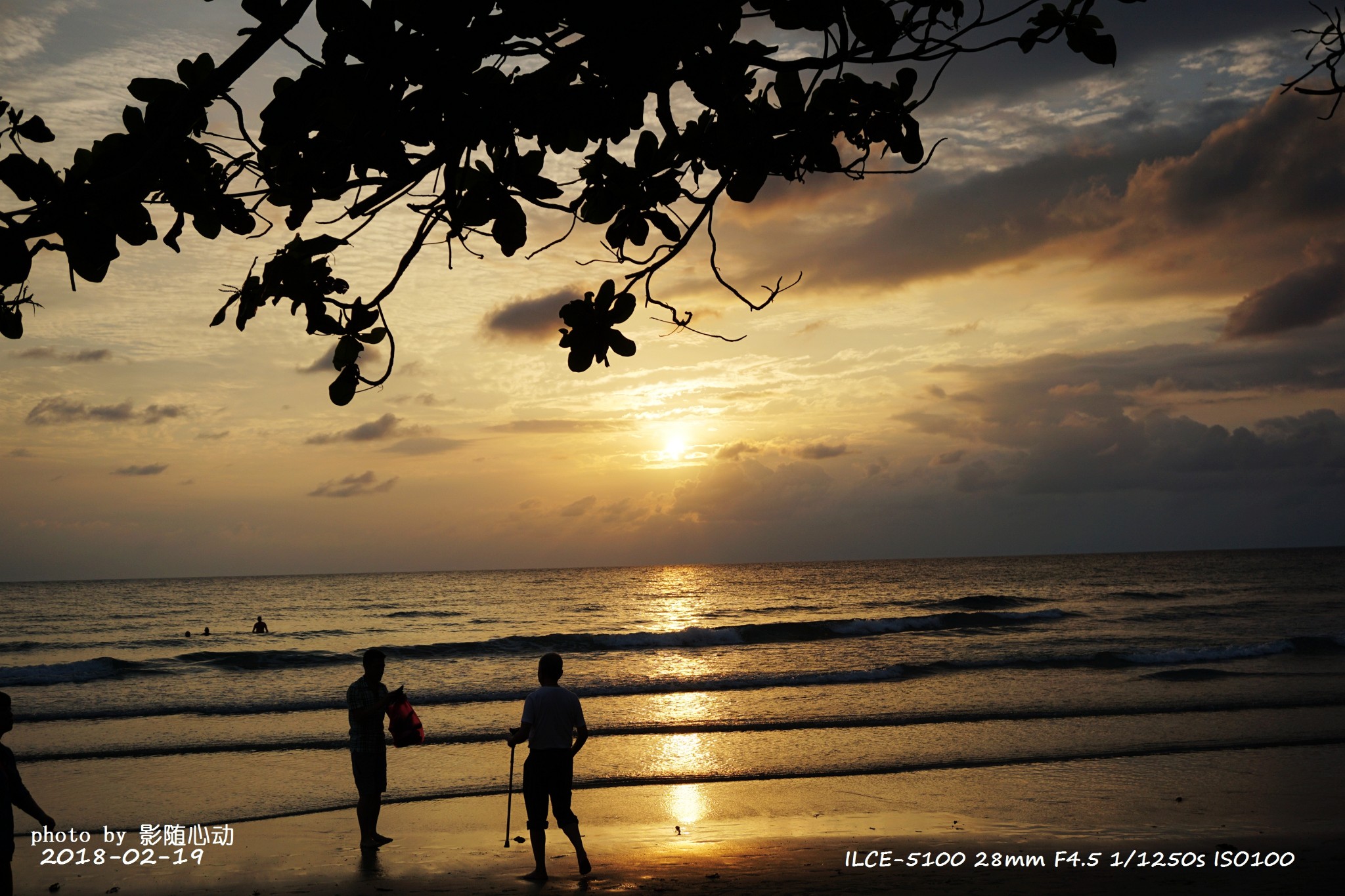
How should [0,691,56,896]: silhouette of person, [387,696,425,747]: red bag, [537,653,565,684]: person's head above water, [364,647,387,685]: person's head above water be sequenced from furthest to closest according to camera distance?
[364,647,387,685]: person's head above water < [387,696,425,747]: red bag < [537,653,565,684]: person's head above water < [0,691,56,896]: silhouette of person

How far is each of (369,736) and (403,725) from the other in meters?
0.37

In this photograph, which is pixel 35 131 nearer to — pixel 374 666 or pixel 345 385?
pixel 345 385

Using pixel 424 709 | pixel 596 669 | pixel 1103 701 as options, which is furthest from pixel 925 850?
pixel 596 669

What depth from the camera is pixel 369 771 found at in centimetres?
805

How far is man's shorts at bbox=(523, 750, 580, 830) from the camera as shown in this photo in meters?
6.95

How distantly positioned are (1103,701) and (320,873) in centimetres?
1362

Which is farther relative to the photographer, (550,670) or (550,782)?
(550,670)

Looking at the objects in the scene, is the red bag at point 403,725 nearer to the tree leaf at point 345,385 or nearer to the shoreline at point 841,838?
the shoreline at point 841,838

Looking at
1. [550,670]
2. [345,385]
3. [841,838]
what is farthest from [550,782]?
[345,385]

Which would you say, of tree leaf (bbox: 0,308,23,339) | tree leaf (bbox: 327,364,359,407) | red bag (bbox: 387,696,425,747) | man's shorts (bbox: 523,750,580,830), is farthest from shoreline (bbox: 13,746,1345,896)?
tree leaf (bbox: 0,308,23,339)

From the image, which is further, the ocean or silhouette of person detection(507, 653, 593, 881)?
the ocean

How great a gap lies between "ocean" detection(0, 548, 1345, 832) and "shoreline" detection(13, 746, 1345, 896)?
61 cm

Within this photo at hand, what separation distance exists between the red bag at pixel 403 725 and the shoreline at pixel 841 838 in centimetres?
107

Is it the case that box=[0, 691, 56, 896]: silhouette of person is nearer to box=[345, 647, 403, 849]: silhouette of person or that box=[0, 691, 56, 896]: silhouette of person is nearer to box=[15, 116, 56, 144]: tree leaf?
box=[345, 647, 403, 849]: silhouette of person
